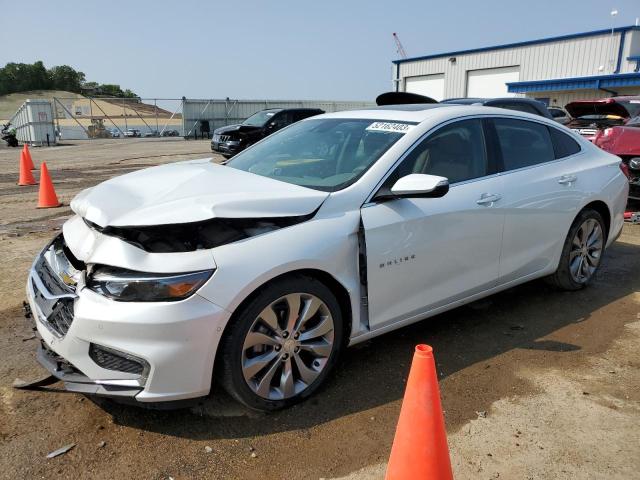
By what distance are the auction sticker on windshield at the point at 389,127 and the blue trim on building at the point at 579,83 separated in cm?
2554

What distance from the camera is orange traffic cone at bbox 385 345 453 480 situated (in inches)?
82.3

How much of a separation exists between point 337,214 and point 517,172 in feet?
5.73

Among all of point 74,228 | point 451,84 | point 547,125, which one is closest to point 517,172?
point 547,125

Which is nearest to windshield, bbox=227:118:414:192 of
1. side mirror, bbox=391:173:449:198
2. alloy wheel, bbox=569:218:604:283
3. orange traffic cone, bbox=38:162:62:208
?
side mirror, bbox=391:173:449:198

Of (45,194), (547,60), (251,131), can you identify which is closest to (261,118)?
(251,131)

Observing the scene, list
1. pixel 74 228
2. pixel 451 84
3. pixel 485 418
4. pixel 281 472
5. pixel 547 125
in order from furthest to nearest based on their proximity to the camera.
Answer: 1. pixel 451 84
2. pixel 547 125
3. pixel 74 228
4. pixel 485 418
5. pixel 281 472

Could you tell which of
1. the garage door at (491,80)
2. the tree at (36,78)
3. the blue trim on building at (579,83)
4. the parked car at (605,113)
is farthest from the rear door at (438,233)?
the tree at (36,78)

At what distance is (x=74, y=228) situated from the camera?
312 centimetres

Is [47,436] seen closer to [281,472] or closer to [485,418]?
[281,472]

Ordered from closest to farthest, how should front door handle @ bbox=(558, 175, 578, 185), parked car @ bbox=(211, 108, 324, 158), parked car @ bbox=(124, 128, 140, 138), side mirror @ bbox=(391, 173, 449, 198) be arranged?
side mirror @ bbox=(391, 173, 449, 198) < front door handle @ bbox=(558, 175, 578, 185) < parked car @ bbox=(211, 108, 324, 158) < parked car @ bbox=(124, 128, 140, 138)

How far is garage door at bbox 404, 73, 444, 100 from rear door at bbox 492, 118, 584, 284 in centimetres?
3431

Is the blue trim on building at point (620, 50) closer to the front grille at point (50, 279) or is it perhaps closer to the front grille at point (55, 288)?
the front grille at point (55, 288)

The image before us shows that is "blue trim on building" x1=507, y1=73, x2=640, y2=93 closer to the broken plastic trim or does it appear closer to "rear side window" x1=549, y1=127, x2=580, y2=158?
"rear side window" x1=549, y1=127, x2=580, y2=158

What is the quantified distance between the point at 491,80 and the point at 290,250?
34160 mm
